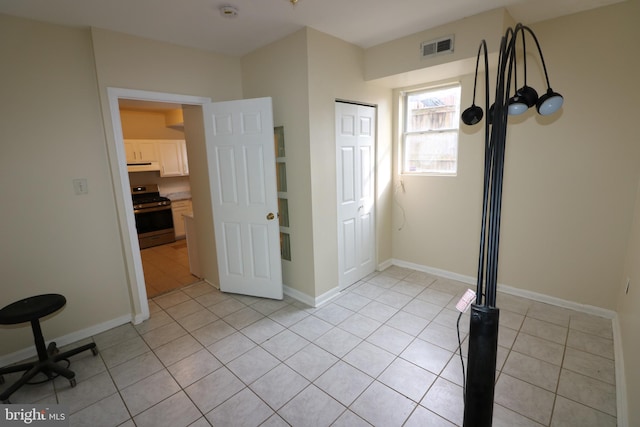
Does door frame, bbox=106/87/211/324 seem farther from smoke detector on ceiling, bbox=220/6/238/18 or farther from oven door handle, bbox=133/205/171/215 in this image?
oven door handle, bbox=133/205/171/215

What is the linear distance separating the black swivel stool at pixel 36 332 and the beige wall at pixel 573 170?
3.95m

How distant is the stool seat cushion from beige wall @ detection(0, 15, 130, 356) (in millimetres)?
346

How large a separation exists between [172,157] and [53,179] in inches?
138

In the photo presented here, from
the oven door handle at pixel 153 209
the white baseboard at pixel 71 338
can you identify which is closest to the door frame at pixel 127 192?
the white baseboard at pixel 71 338

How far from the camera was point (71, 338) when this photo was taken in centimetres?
273

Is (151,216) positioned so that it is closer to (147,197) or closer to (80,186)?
(147,197)

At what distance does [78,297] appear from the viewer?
2748 millimetres

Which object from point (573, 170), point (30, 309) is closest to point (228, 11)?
point (30, 309)

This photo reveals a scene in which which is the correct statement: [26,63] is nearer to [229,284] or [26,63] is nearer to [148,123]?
[229,284]

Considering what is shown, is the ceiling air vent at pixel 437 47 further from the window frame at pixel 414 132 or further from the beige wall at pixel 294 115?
the beige wall at pixel 294 115

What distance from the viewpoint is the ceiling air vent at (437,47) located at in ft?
9.11

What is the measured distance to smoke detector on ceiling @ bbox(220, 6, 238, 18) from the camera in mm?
2309

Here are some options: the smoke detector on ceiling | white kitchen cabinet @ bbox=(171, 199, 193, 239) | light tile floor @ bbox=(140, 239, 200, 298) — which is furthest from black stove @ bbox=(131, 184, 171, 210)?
the smoke detector on ceiling

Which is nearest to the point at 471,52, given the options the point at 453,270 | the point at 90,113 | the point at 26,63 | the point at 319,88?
the point at 319,88
